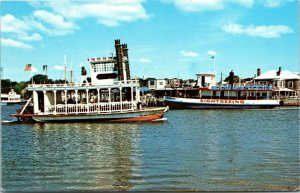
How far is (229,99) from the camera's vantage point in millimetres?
45938

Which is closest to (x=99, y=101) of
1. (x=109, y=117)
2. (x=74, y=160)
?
(x=109, y=117)

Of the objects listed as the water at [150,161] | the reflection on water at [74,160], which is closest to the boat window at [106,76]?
the reflection on water at [74,160]

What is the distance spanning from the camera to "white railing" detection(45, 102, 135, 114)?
25.6 meters

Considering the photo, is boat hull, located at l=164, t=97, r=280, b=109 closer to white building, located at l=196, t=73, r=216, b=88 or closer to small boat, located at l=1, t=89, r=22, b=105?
white building, located at l=196, t=73, r=216, b=88

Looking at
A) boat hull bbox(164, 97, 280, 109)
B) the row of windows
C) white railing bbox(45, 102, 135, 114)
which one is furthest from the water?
boat hull bbox(164, 97, 280, 109)

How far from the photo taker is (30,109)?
2750 centimetres

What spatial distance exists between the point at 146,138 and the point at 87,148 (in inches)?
134

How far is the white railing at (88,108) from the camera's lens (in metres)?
25.6

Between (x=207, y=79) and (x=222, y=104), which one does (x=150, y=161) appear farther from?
(x=207, y=79)

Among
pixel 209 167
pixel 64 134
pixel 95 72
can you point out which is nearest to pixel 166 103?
pixel 95 72

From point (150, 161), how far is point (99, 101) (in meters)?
14.2

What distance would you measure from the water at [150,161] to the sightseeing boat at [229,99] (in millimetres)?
25965

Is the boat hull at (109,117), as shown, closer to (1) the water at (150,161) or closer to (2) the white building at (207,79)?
(1) the water at (150,161)

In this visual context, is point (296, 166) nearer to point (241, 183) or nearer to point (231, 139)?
point (241, 183)
